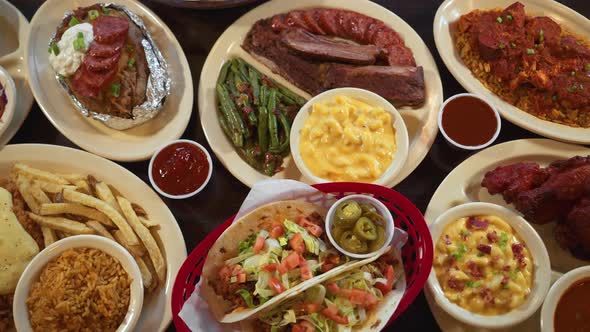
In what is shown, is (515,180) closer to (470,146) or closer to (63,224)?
(470,146)

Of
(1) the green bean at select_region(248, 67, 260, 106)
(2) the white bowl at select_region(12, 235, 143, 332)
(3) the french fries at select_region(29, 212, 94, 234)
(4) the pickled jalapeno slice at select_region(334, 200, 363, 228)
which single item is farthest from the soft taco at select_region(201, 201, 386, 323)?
(1) the green bean at select_region(248, 67, 260, 106)

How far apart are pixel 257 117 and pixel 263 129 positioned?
0.38 feet

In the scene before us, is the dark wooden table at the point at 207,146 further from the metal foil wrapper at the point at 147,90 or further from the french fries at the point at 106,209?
the french fries at the point at 106,209

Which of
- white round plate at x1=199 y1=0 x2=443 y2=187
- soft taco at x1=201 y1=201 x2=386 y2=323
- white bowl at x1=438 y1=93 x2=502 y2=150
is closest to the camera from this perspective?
soft taco at x1=201 y1=201 x2=386 y2=323

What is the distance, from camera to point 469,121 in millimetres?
3662

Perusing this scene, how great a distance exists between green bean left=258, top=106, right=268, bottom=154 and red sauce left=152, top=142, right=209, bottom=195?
0.47m

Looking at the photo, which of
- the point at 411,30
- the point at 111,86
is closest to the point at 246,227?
the point at 111,86

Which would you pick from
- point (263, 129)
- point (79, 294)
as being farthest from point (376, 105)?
point (79, 294)

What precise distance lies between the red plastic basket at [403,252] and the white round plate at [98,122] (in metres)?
1.07

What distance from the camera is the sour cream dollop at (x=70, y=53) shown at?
3.49 metres

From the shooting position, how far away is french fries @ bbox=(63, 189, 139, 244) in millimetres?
3236

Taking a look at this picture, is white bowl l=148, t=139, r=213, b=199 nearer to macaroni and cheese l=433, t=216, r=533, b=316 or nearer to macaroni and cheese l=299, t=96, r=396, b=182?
macaroni and cheese l=299, t=96, r=396, b=182

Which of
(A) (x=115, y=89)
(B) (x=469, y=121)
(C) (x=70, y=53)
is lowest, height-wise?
(B) (x=469, y=121)

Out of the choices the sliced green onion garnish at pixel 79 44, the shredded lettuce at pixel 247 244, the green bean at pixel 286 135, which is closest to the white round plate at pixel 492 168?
the green bean at pixel 286 135
